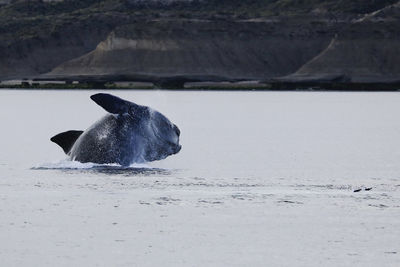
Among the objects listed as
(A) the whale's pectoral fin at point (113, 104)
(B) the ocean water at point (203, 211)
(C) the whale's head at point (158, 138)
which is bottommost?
(B) the ocean water at point (203, 211)

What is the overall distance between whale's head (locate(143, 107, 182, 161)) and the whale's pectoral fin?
1434 mm

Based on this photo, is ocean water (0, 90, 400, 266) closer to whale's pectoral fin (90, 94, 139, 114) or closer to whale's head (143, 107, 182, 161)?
whale's head (143, 107, 182, 161)

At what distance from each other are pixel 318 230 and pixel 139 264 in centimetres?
695

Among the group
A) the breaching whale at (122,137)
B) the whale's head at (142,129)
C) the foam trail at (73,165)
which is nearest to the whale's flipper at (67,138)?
the breaching whale at (122,137)

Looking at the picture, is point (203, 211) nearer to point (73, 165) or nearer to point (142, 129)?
point (142, 129)

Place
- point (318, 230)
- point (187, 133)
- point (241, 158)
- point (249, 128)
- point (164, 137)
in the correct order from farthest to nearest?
point (249, 128) < point (187, 133) < point (241, 158) < point (164, 137) < point (318, 230)

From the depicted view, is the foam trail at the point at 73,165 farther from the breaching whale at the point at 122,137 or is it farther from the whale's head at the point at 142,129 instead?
the whale's head at the point at 142,129

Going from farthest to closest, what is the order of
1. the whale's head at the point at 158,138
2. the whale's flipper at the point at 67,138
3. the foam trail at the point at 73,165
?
the whale's flipper at the point at 67,138
the whale's head at the point at 158,138
the foam trail at the point at 73,165

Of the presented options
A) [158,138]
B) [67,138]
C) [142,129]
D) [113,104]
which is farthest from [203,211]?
[67,138]

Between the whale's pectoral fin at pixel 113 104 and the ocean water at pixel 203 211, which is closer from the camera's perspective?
the ocean water at pixel 203 211

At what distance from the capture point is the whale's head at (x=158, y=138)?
45.0 m

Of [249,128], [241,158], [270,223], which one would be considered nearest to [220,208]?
[270,223]

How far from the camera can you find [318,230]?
33125 millimetres

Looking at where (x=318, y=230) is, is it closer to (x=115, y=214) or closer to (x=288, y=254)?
(x=288, y=254)
